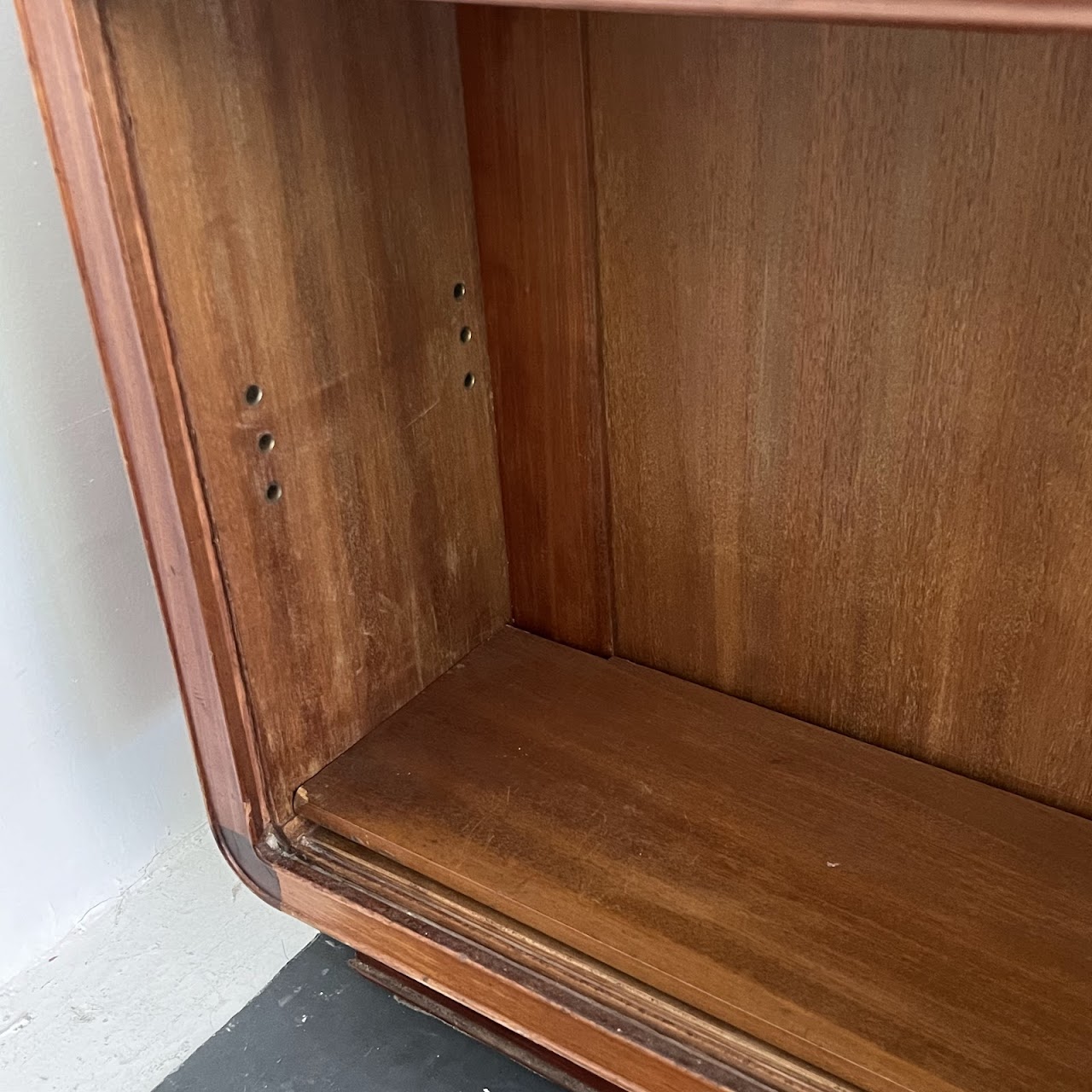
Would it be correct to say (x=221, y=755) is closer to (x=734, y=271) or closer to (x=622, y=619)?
(x=622, y=619)

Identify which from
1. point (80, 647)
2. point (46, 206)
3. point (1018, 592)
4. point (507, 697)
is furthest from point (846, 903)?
point (46, 206)

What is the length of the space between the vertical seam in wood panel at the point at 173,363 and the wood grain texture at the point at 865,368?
0.35 metres

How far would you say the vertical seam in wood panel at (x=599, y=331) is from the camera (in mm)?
899

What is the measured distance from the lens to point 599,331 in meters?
0.99

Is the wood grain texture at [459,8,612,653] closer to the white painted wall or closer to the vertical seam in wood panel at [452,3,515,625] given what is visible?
the vertical seam in wood panel at [452,3,515,625]

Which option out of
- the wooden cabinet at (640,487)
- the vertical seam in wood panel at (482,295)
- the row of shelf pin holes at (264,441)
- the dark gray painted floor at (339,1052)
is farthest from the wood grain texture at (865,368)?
the dark gray painted floor at (339,1052)

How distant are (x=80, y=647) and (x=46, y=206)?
0.41 metres

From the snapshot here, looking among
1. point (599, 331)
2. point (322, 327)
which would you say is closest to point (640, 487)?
point (599, 331)

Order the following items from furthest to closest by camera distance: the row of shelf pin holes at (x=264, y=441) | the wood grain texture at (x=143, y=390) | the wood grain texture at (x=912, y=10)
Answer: the row of shelf pin holes at (x=264, y=441), the wood grain texture at (x=143, y=390), the wood grain texture at (x=912, y=10)

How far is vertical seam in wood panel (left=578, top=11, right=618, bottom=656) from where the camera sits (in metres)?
0.90

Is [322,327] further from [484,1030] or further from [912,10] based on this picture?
[484,1030]

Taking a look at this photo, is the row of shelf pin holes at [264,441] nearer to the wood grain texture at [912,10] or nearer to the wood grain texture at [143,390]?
the wood grain texture at [143,390]

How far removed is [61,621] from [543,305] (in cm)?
55

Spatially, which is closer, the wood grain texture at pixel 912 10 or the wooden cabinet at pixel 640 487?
the wood grain texture at pixel 912 10
